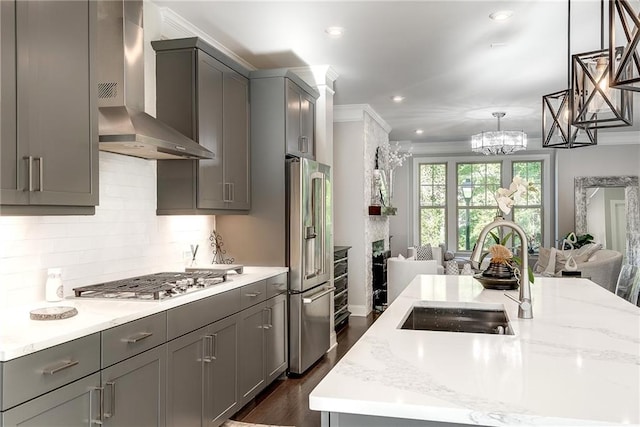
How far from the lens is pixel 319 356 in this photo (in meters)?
4.82

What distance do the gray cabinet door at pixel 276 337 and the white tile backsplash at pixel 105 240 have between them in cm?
76

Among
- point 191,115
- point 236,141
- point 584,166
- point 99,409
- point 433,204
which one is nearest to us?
point 99,409

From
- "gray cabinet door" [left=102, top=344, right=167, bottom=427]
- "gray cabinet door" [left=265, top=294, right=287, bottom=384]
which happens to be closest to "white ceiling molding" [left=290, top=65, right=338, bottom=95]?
"gray cabinet door" [left=265, top=294, right=287, bottom=384]

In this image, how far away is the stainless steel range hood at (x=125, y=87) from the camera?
283 cm

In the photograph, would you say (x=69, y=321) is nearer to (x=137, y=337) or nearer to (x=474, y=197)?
(x=137, y=337)

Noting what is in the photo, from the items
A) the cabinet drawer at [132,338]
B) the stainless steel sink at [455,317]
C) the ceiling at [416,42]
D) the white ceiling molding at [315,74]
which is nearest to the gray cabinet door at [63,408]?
the cabinet drawer at [132,338]

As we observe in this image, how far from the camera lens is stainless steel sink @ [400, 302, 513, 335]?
245 centimetres

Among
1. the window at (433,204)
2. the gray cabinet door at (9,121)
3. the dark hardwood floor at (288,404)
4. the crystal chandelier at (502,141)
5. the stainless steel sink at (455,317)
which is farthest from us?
the window at (433,204)

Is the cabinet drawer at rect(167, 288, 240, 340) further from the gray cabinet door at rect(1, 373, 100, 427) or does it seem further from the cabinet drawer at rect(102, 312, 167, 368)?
the gray cabinet door at rect(1, 373, 100, 427)

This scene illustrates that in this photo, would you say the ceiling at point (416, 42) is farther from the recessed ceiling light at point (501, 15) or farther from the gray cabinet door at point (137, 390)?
the gray cabinet door at point (137, 390)

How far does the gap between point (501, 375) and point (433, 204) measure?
31.4 feet

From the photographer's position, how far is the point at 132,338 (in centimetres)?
237

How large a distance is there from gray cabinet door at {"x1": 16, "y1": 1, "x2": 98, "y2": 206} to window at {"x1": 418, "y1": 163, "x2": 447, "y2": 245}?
887 cm

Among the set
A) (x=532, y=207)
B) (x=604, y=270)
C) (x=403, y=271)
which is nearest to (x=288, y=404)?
(x=403, y=271)
